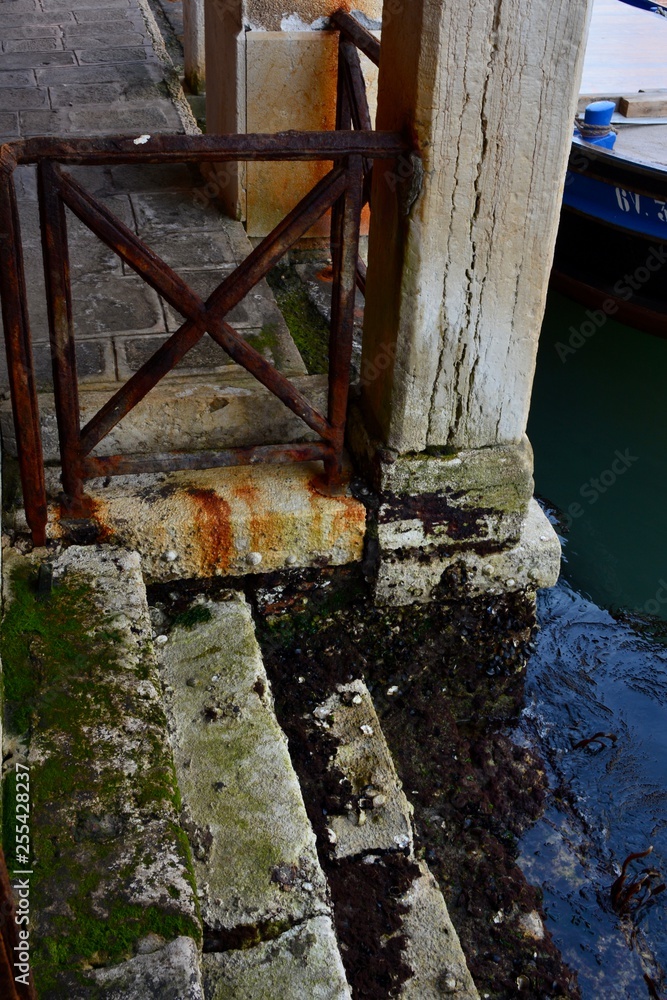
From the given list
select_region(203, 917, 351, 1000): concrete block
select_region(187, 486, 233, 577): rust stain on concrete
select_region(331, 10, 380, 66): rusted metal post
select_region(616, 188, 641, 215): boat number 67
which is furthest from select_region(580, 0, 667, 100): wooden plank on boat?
select_region(203, 917, 351, 1000): concrete block

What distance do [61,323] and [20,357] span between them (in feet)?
0.48

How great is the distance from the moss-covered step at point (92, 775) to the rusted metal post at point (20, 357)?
19 cm

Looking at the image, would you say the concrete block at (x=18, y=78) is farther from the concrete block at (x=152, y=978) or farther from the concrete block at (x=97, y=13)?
the concrete block at (x=152, y=978)

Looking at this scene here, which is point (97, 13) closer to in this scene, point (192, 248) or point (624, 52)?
point (192, 248)

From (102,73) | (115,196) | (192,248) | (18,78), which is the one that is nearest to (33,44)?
(18,78)

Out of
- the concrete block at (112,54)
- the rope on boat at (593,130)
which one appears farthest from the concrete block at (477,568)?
the rope on boat at (593,130)

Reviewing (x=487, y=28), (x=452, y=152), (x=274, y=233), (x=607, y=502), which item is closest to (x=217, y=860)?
(x=274, y=233)

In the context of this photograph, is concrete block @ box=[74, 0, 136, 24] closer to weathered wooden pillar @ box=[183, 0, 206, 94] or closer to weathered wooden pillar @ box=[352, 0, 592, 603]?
weathered wooden pillar @ box=[183, 0, 206, 94]

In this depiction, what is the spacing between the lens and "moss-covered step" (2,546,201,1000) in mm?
1834

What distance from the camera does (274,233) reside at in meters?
2.58

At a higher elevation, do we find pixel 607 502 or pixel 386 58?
pixel 386 58

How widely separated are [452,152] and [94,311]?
5.24ft

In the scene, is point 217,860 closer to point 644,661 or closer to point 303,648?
point 303,648

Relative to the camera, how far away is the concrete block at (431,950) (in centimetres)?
223
